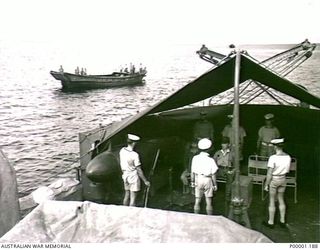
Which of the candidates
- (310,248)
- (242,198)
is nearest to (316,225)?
(242,198)

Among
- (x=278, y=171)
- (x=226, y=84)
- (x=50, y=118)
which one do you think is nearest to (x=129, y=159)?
(x=278, y=171)

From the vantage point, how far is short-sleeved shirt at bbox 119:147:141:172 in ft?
17.5

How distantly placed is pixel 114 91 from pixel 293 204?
87.8 feet

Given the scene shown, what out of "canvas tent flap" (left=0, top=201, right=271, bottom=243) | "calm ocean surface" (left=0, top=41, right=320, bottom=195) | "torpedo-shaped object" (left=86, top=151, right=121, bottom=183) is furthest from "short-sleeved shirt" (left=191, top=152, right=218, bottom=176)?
"calm ocean surface" (left=0, top=41, right=320, bottom=195)

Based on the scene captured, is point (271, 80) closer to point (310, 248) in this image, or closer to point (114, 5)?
point (114, 5)

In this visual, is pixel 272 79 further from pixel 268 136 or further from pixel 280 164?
pixel 280 164

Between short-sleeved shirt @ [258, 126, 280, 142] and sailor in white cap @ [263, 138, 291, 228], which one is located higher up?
short-sleeved shirt @ [258, 126, 280, 142]

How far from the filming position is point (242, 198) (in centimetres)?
518

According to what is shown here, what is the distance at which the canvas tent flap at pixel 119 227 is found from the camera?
130 inches

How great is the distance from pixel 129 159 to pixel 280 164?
75.8 inches

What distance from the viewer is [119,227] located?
345cm

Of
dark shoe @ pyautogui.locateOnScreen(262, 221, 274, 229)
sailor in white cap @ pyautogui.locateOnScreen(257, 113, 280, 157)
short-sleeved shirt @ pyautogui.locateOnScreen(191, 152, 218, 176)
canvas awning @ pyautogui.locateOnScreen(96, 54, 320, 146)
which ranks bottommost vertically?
dark shoe @ pyautogui.locateOnScreen(262, 221, 274, 229)

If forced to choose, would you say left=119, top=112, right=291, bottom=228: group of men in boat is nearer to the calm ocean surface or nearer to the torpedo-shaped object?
the torpedo-shaped object

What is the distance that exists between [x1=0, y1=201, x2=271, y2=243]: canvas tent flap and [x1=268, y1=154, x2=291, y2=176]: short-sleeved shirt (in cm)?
167
